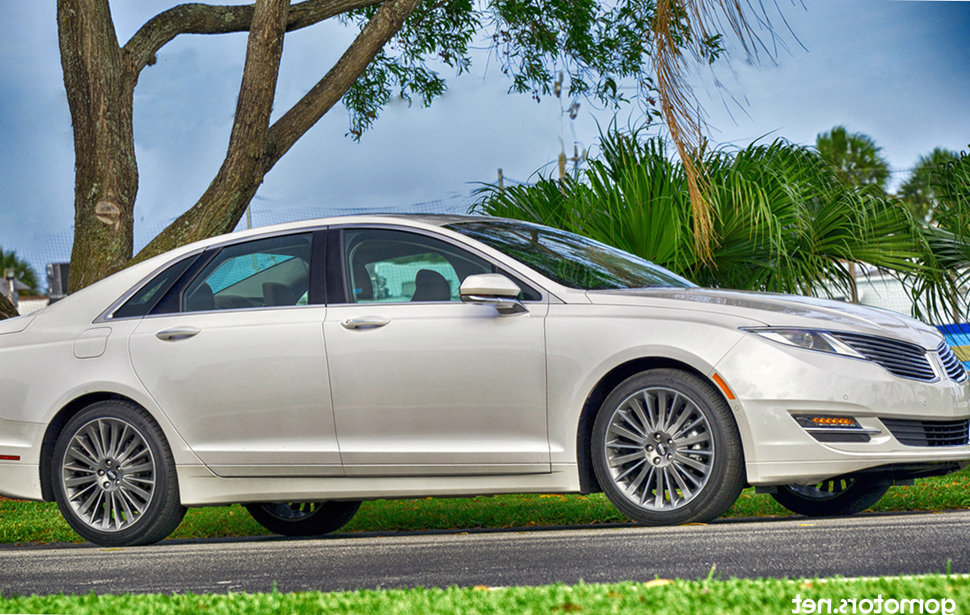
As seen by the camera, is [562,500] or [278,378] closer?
[278,378]

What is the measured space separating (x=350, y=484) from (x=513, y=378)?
1.05 metres

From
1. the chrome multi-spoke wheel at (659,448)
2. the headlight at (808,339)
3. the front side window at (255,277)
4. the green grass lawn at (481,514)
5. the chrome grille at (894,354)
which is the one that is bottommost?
the green grass lawn at (481,514)

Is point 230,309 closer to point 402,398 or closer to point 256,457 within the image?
point 256,457

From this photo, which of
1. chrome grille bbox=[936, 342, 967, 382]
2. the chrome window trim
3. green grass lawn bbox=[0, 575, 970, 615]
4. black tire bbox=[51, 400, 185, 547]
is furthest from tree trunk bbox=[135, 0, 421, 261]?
chrome grille bbox=[936, 342, 967, 382]

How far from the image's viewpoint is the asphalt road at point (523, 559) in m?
4.30

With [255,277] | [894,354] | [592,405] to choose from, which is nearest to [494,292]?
[592,405]

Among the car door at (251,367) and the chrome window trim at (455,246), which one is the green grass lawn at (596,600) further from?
the chrome window trim at (455,246)

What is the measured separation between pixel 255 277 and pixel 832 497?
3.44 metres

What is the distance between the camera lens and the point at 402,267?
5.89 meters

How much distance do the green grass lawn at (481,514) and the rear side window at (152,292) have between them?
1.82 metres

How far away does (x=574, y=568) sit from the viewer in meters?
4.48

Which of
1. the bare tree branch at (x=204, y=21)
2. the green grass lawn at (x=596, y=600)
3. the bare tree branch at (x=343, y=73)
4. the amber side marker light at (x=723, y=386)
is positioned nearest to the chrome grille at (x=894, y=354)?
the amber side marker light at (x=723, y=386)

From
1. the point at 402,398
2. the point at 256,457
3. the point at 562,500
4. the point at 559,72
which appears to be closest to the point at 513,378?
the point at 402,398

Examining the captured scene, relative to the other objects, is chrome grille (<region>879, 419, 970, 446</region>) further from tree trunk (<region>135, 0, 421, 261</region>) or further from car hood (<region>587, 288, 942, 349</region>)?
tree trunk (<region>135, 0, 421, 261</region>)
